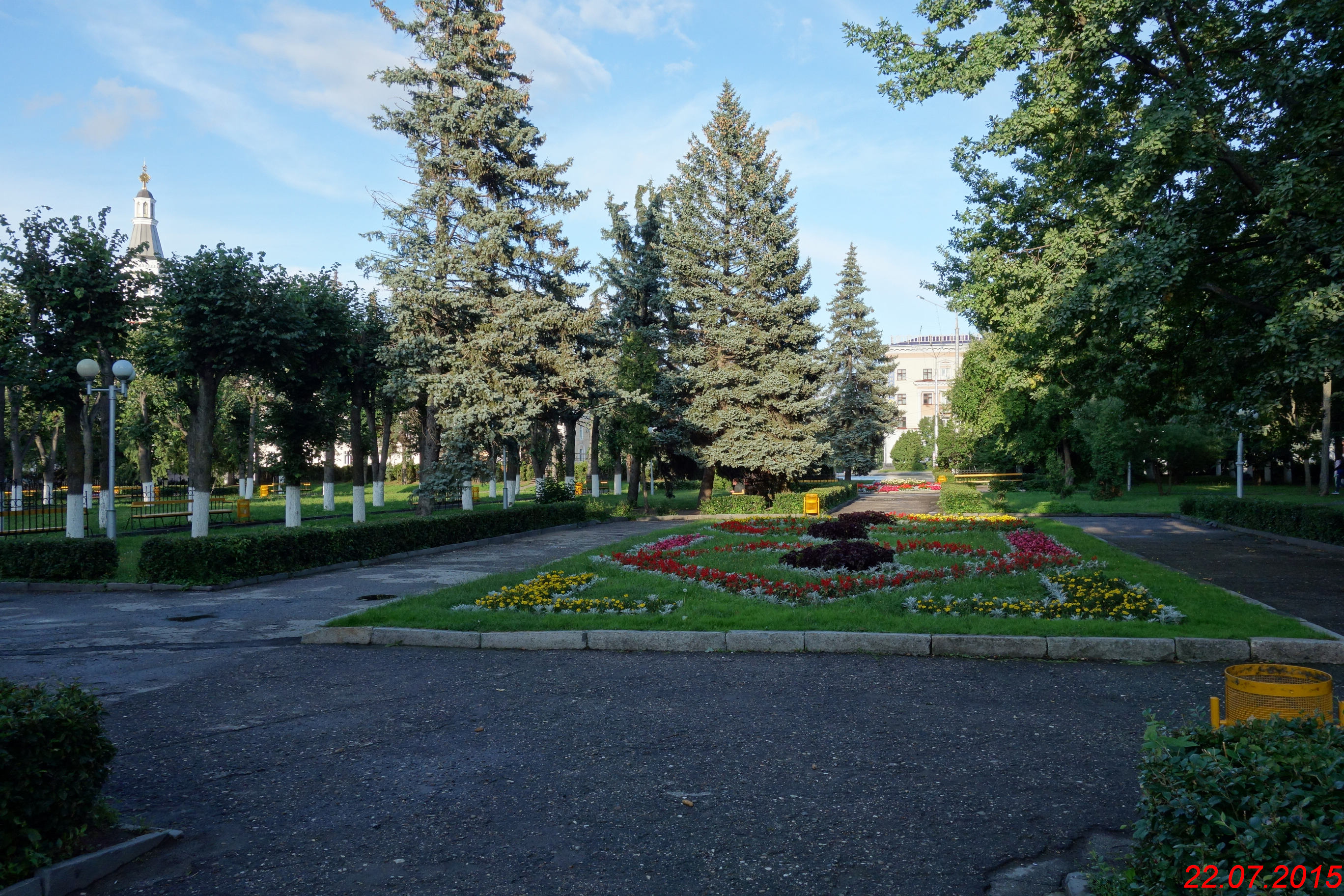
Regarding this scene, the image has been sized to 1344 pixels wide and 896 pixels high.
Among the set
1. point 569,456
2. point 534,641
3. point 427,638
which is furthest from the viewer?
point 569,456

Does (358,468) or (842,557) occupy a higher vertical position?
(358,468)

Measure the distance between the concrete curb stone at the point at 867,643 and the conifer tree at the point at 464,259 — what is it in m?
18.2

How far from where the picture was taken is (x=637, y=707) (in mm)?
6414

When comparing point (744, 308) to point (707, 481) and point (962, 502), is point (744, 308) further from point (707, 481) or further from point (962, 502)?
point (962, 502)

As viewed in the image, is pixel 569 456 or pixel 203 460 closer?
pixel 203 460

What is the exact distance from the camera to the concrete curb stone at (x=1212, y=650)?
7.68m

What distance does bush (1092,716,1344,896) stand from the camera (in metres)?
2.51

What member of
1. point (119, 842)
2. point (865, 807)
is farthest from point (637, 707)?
point (119, 842)

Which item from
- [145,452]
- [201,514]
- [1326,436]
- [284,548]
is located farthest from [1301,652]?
[145,452]

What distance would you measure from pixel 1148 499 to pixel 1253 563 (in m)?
25.6

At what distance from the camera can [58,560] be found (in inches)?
544

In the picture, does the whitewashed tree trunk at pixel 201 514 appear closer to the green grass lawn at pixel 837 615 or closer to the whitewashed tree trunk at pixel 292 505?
the whitewashed tree trunk at pixel 292 505

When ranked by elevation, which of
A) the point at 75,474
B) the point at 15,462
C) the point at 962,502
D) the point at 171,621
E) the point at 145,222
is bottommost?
the point at 171,621

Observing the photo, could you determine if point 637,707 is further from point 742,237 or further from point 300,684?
point 742,237
